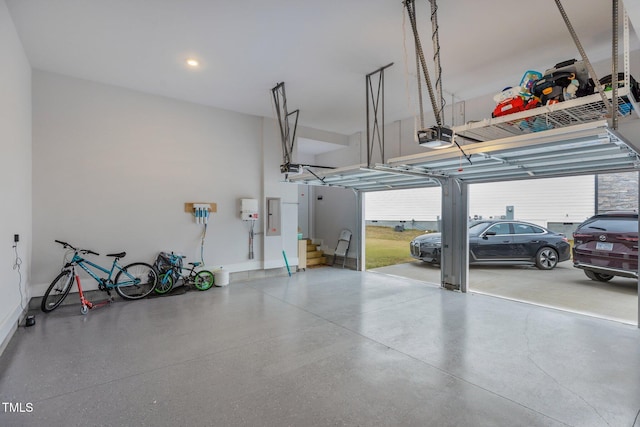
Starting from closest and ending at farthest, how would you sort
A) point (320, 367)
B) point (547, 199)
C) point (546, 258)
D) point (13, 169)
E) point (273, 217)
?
point (320, 367)
point (13, 169)
point (547, 199)
point (546, 258)
point (273, 217)

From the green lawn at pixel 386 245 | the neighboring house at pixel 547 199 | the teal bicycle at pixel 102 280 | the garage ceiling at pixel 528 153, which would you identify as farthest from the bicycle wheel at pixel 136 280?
the neighboring house at pixel 547 199

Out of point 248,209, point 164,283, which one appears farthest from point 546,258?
point 164,283

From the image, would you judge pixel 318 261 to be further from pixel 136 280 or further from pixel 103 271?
pixel 103 271

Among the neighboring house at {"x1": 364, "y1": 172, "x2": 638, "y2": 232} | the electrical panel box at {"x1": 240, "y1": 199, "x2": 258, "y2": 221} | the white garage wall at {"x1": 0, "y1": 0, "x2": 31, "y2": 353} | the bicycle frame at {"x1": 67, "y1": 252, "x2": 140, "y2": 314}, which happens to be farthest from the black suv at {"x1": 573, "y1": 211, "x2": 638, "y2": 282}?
the white garage wall at {"x1": 0, "y1": 0, "x2": 31, "y2": 353}

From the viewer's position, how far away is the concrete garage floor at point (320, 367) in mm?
2121

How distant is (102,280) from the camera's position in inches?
188

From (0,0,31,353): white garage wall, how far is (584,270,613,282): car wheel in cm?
793

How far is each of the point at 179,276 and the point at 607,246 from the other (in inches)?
273

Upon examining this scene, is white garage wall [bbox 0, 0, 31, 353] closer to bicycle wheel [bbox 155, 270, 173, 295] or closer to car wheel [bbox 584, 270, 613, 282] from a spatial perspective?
bicycle wheel [bbox 155, 270, 173, 295]

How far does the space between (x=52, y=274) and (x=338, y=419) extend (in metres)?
4.81

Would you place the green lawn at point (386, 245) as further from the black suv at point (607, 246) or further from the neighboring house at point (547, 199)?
the black suv at point (607, 246)

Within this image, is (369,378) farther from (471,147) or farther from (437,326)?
(471,147)

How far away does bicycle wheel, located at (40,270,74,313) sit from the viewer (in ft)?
14.0

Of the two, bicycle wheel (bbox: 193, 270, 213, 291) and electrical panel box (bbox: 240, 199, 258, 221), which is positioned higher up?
electrical panel box (bbox: 240, 199, 258, 221)
